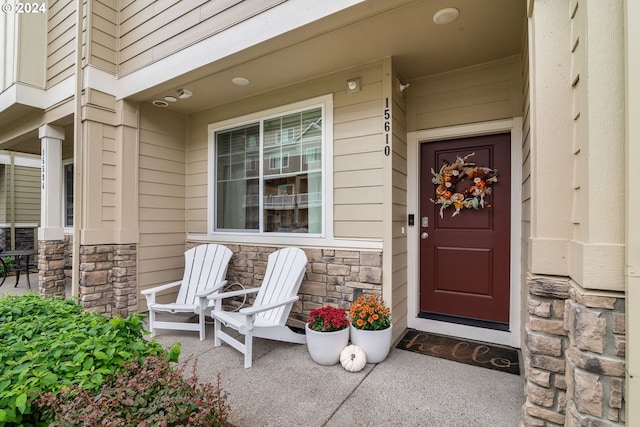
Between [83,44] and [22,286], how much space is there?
4.52 meters

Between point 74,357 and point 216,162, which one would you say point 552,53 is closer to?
point 74,357

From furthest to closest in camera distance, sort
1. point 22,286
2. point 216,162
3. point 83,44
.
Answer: point 22,286
point 216,162
point 83,44

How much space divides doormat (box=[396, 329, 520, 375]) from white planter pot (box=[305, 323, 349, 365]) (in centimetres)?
66

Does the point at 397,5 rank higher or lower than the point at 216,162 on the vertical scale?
higher

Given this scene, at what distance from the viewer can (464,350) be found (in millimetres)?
2789

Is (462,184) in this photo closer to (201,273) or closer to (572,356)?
(572,356)

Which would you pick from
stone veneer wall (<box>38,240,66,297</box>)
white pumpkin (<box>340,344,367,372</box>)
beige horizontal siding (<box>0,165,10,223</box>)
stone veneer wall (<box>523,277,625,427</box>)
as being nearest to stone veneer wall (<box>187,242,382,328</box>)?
white pumpkin (<box>340,344,367,372</box>)

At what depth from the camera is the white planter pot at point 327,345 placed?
8.34 ft

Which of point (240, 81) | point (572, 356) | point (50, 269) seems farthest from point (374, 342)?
point (50, 269)

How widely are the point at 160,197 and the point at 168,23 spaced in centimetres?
204

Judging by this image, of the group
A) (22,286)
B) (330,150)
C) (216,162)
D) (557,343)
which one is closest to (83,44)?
(216,162)

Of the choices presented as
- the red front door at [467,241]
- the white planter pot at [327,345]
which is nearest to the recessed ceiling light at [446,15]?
the red front door at [467,241]

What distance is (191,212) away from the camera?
4379mm

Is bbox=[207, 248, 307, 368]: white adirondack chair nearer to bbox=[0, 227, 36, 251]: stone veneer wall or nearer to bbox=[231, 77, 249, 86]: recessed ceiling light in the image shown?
bbox=[231, 77, 249, 86]: recessed ceiling light
